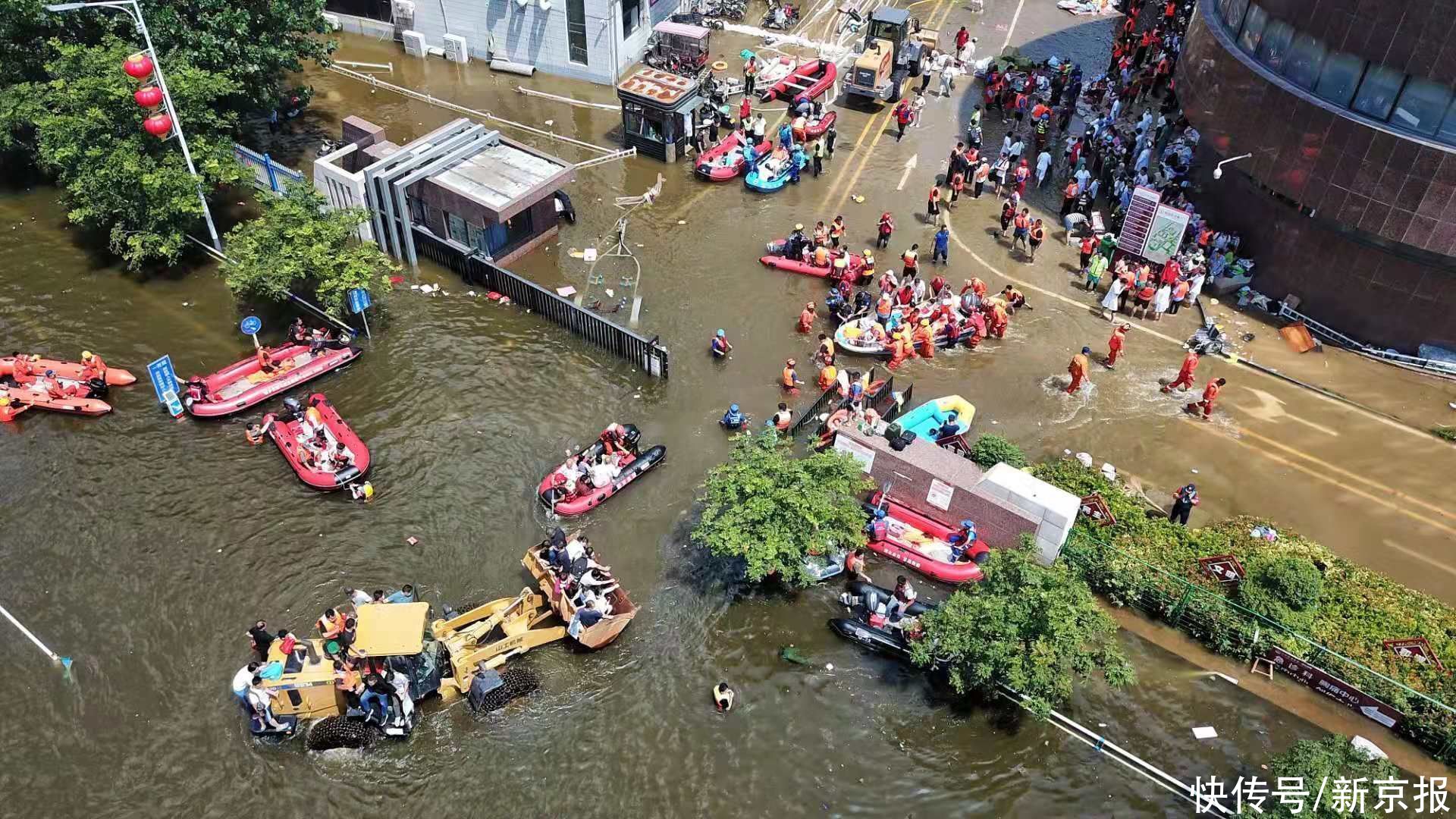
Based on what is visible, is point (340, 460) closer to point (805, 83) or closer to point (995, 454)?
point (995, 454)

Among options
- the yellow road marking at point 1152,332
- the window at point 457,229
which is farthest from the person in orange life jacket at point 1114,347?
the window at point 457,229

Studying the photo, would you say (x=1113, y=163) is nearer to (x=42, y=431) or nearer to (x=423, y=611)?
(x=423, y=611)

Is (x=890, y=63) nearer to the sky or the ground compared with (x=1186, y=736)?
nearer to the sky

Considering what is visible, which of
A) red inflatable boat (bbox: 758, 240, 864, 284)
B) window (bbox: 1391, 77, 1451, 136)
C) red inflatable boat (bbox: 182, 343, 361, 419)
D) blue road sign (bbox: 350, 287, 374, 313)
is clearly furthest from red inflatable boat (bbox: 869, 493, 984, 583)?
window (bbox: 1391, 77, 1451, 136)

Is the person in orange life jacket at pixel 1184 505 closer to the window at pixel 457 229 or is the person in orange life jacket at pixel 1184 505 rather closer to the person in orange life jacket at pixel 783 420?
the person in orange life jacket at pixel 783 420

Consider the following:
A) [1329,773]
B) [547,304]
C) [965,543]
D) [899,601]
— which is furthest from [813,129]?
[1329,773]

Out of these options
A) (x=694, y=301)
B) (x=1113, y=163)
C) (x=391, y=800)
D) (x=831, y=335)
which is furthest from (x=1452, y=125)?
(x=391, y=800)
